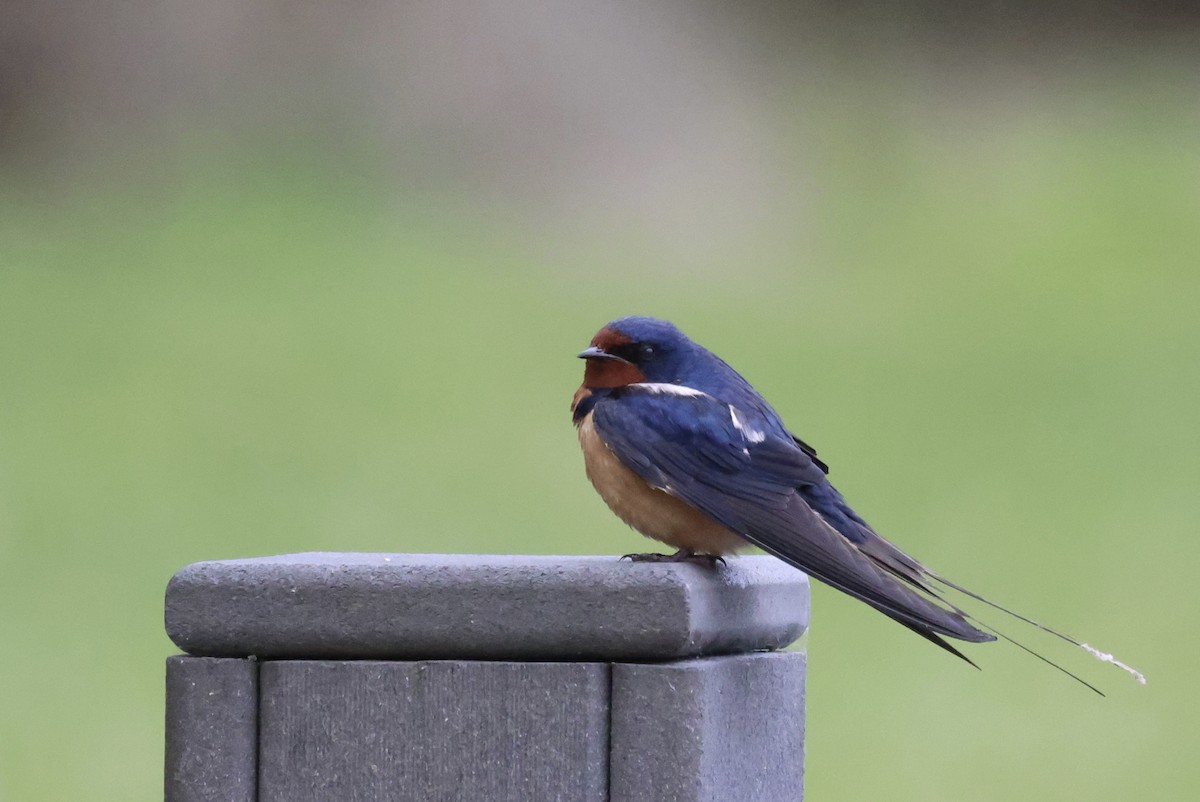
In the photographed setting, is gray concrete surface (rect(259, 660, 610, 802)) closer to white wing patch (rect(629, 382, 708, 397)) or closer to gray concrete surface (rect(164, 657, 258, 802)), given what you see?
gray concrete surface (rect(164, 657, 258, 802))

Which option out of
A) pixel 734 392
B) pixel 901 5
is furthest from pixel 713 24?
pixel 734 392

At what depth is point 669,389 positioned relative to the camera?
3512mm

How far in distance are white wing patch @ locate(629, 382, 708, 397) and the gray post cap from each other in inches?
27.8

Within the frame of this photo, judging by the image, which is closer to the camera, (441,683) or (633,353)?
(441,683)

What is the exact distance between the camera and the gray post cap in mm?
2721

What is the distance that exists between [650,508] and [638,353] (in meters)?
0.40

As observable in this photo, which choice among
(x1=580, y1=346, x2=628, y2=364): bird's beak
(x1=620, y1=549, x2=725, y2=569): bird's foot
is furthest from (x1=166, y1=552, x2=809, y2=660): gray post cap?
(x1=580, y1=346, x2=628, y2=364): bird's beak

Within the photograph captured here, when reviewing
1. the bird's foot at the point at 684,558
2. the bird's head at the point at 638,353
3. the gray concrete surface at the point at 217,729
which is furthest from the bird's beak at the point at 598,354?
the gray concrete surface at the point at 217,729

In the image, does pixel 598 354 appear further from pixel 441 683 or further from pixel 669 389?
pixel 441 683

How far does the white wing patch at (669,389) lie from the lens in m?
3.49

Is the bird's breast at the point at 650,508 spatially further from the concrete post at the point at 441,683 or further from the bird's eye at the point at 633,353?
the concrete post at the point at 441,683

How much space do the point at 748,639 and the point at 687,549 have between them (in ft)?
0.96

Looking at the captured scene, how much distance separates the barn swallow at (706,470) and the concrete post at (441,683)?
448 mm

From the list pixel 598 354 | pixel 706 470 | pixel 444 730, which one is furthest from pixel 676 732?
pixel 598 354
